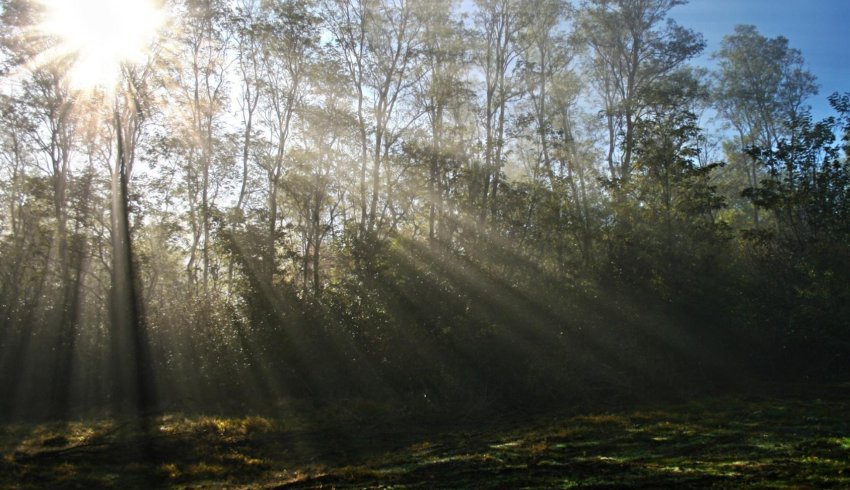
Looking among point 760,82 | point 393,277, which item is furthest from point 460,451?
point 760,82

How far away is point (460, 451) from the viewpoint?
11.1 m

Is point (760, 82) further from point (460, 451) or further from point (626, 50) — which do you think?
point (460, 451)

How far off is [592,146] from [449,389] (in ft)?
52.2

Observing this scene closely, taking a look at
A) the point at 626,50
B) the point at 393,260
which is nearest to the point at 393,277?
the point at 393,260

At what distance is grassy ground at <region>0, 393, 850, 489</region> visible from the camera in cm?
821

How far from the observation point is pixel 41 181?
20.2 meters

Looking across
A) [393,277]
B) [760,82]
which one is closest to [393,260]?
[393,277]

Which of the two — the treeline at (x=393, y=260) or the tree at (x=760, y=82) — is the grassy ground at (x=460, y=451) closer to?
the treeline at (x=393, y=260)

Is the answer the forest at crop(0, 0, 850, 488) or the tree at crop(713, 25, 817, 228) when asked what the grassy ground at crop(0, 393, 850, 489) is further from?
the tree at crop(713, 25, 817, 228)

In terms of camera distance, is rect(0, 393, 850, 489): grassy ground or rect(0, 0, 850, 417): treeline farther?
rect(0, 0, 850, 417): treeline

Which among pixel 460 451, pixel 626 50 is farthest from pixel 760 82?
pixel 460 451

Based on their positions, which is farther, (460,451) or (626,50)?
(626,50)

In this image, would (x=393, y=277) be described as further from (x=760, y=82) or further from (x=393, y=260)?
(x=760, y=82)

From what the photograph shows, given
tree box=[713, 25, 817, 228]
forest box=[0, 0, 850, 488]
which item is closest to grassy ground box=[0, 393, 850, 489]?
forest box=[0, 0, 850, 488]
